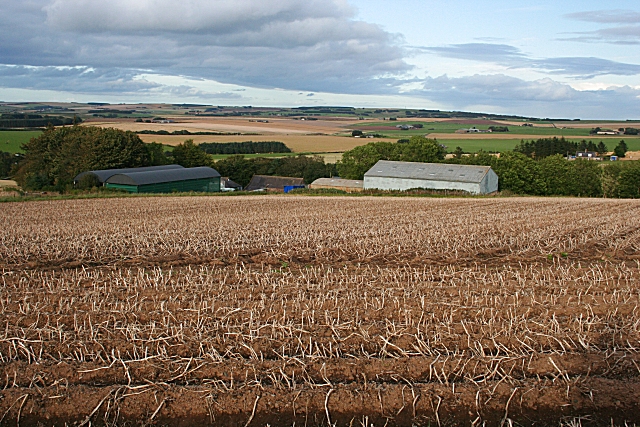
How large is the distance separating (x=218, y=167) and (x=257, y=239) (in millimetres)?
60770

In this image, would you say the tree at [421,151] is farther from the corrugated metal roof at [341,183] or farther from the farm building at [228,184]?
the farm building at [228,184]

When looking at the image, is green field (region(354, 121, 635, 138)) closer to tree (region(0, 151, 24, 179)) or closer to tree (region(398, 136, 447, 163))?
tree (region(398, 136, 447, 163))

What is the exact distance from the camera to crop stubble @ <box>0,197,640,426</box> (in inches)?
266

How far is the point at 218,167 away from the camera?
77812 millimetres

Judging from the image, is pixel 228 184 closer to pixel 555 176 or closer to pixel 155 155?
pixel 155 155

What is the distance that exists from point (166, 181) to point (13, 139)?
5465 centimetres

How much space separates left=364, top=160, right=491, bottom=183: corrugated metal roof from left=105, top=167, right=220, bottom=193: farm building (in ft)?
55.8

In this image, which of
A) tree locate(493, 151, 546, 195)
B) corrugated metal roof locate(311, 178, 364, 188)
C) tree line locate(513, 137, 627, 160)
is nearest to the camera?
corrugated metal roof locate(311, 178, 364, 188)

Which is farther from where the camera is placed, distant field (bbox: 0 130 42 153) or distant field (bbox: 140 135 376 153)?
distant field (bbox: 140 135 376 153)

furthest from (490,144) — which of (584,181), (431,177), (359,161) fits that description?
(431,177)

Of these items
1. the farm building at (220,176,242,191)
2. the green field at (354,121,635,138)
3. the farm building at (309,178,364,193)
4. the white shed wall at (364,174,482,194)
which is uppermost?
the green field at (354,121,635,138)

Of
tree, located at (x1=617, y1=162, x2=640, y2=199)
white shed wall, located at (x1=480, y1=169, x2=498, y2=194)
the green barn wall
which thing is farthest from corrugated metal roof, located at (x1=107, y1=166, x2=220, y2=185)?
tree, located at (x1=617, y1=162, x2=640, y2=199)

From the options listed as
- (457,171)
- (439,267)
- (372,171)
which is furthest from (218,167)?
(439,267)

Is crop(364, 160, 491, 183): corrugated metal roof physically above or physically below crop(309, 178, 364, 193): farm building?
above
